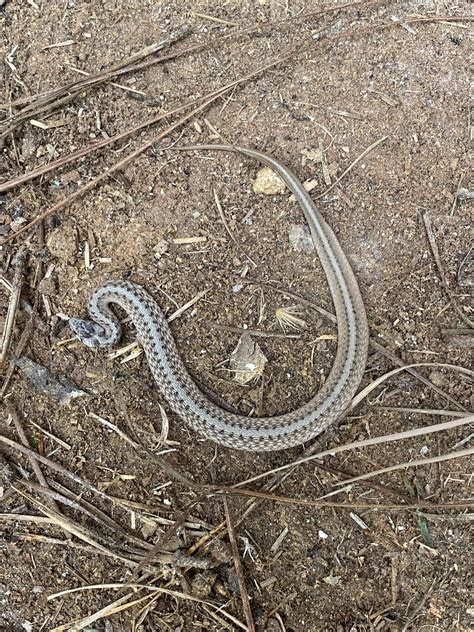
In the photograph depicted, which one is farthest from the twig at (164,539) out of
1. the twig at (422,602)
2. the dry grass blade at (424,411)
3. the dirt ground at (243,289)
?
the twig at (422,602)

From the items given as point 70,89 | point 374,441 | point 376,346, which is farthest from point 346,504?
point 70,89

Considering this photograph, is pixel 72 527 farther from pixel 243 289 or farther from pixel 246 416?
pixel 243 289

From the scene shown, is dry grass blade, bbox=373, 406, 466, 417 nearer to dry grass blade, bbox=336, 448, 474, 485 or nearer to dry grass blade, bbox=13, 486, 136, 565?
dry grass blade, bbox=336, 448, 474, 485

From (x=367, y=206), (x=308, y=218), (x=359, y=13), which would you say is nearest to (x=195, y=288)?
(x=308, y=218)

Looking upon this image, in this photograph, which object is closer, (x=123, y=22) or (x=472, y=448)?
(x=472, y=448)

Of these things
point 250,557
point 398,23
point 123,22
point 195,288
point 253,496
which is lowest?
point 250,557

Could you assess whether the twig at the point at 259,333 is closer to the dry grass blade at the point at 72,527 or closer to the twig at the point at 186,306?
the twig at the point at 186,306

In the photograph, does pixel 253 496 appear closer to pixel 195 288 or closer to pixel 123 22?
pixel 195 288
